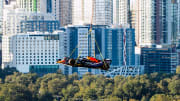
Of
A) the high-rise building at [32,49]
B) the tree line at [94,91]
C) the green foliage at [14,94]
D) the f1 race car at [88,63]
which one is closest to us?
the f1 race car at [88,63]

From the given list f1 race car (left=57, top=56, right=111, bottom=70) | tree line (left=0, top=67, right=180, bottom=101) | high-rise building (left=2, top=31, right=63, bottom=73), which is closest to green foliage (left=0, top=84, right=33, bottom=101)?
tree line (left=0, top=67, right=180, bottom=101)

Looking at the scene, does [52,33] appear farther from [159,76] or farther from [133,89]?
[133,89]

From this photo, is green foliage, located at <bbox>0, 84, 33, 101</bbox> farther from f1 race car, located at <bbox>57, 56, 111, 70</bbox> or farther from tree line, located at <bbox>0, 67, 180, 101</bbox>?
f1 race car, located at <bbox>57, 56, 111, 70</bbox>

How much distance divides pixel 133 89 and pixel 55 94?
15516mm

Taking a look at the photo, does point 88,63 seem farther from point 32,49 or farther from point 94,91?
point 32,49

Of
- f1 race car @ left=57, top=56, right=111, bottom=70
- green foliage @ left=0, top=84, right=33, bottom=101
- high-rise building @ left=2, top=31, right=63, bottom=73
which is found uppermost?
f1 race car @ left=57, top=56, right=111, bottom=70

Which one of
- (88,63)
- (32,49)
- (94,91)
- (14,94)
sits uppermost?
(88,63)

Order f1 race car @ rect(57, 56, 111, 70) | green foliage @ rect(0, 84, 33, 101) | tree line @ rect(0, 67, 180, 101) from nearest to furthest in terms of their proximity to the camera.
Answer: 1. f1 race car @ rect(57, 56, 111, 70)
2. green foliage @ rect(0, 84, 33, 101)
3. tree line @ rect(0, 67, 180, 101)

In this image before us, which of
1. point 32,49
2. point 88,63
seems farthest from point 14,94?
point 32,49

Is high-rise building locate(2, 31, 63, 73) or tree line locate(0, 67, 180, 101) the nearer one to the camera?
tree line locate(0, 67, 180, 101)

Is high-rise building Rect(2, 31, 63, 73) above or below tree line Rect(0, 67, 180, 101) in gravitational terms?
above

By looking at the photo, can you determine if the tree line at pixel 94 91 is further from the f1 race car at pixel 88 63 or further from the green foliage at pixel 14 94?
the f1 race car at pixel 88 63

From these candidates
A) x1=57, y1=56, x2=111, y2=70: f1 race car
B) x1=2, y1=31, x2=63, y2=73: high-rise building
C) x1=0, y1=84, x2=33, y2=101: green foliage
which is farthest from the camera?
x1=2, y1=31, x2=63, y2=73: high-rise building

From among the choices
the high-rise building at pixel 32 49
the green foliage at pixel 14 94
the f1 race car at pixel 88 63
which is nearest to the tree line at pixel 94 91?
the green foliage at pixel 14 94
